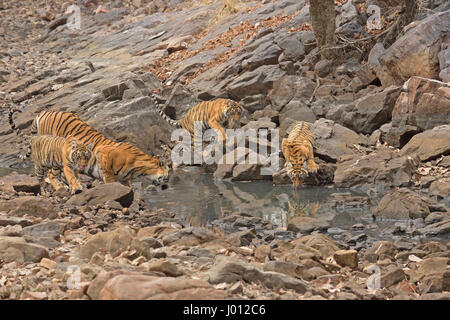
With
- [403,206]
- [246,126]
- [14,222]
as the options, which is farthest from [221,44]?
[14,222]

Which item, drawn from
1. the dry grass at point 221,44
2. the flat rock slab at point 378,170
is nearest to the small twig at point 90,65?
the dry grass at point 221,44

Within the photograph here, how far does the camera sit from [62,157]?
9.66 meters

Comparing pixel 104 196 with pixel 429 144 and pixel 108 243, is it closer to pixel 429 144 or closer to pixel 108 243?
pixel 108 243

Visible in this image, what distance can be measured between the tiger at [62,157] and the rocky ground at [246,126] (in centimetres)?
32

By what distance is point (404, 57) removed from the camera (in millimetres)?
12828

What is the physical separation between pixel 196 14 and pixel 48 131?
1189 centimetres


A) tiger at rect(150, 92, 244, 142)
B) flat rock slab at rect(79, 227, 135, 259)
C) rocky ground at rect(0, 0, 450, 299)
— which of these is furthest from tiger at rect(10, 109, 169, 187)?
flat rock slab at rect(79, 227, 135, 259)

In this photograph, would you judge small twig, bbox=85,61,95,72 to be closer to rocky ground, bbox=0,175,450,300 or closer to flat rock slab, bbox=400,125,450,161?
flat rock slab, bbox=400,125,450,161

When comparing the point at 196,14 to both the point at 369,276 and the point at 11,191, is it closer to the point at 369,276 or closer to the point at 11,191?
the point at 11,191

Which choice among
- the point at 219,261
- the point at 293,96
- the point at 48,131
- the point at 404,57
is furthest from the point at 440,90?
the point at 219,261

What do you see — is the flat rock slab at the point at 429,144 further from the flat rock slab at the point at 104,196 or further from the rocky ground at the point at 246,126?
the flat rock slab at the point at 104,196

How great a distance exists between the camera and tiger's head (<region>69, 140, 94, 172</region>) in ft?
31.2
